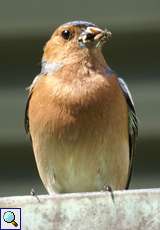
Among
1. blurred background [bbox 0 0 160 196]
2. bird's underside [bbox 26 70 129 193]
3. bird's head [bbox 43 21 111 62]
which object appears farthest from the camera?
blurred background [bbox 0 0 160 196]

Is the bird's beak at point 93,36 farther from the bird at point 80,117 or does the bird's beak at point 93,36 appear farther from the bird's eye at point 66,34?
the bird's eye at point 66,34

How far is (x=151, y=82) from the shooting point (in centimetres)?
499

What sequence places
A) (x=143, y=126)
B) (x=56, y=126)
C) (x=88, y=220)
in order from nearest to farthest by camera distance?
1. (x=88, y=220)
2. (x=56, y=126)
3. (x=143, y=126)

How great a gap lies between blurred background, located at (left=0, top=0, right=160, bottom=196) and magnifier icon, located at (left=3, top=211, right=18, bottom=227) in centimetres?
171

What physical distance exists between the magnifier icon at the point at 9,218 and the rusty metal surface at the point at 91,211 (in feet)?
0.25

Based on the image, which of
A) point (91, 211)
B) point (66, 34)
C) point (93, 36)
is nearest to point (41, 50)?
point (66, 34)

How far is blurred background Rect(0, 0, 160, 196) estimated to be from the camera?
4.91m

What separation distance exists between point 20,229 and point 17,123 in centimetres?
212

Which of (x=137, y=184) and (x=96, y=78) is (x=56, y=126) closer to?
(x=96, y=78)

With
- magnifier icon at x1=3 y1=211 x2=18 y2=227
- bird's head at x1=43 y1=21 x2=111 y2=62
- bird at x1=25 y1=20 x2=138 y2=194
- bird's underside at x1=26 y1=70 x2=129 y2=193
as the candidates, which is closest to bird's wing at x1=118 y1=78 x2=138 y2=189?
bird at x1=25 y1=20 x2=138 y2=194

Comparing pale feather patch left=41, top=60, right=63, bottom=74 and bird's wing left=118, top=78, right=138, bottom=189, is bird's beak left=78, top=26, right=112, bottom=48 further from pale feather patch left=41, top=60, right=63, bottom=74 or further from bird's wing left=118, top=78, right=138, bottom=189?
bird's wing left=118, top=78, right=138, bottom=189

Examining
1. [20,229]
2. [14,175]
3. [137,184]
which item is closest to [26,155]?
[14,175]

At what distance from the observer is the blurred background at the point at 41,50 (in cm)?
491

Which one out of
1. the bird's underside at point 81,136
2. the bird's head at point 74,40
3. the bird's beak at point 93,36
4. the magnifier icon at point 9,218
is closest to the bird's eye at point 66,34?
the bird's head at point 74,40
